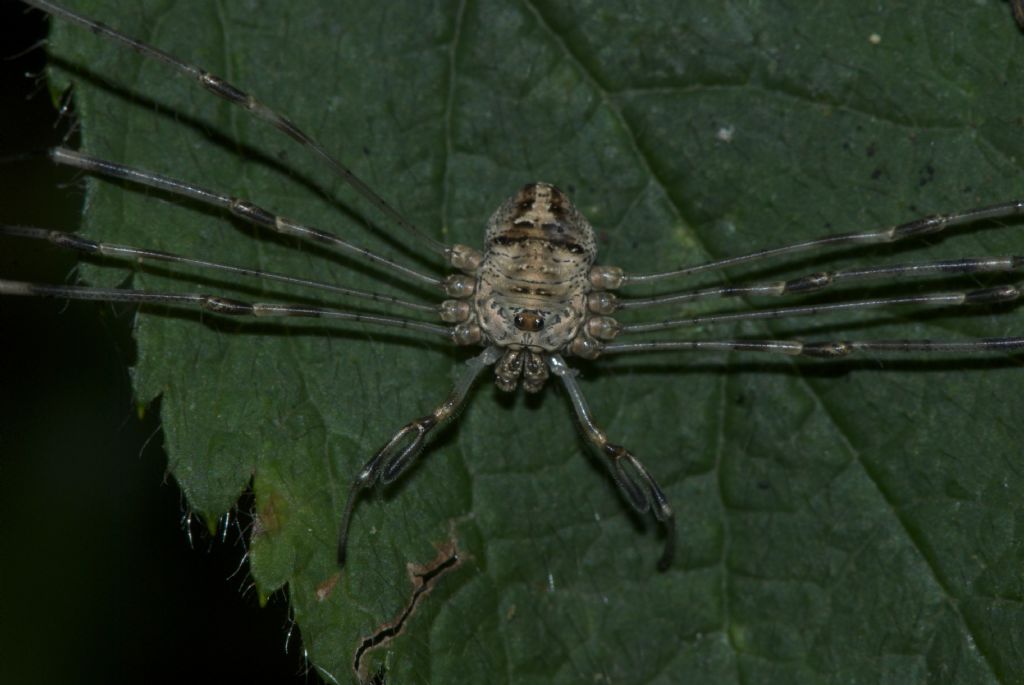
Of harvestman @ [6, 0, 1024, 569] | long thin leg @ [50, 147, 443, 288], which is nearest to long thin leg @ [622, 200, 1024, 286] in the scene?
harvestman @ [6, 0, 1024, 569]

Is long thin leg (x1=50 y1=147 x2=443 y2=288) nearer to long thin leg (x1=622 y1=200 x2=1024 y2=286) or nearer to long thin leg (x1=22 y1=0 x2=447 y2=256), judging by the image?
long thin leg (x1=22 y1=0 x2=447 y2=256)

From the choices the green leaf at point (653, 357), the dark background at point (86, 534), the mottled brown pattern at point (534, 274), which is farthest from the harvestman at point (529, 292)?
the dark background at point (86, 534)

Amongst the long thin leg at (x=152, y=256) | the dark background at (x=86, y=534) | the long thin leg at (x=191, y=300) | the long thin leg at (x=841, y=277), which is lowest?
the dark background at (x=86, y=534)

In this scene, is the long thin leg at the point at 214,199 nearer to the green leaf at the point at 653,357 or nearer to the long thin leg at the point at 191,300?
the green leaf at the point at 653,357

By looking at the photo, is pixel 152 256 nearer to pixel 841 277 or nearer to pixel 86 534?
pixel 86 534

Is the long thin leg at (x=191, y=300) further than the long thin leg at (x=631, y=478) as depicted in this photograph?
No
